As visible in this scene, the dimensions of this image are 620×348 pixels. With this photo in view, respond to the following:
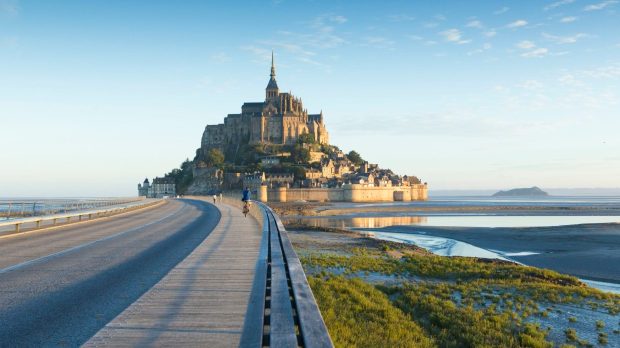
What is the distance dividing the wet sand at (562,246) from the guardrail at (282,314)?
62.3ft

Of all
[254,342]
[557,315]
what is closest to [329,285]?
[557,315]

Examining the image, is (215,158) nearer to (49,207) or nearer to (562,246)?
(49,207)

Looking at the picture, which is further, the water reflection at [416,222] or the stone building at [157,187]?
the stone building at [157,187]

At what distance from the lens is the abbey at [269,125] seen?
566ft

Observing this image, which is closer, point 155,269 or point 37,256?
point 155,269

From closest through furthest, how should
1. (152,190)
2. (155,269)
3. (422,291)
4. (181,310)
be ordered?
(181,310) < (155,269) < (422,291) < (152,190)

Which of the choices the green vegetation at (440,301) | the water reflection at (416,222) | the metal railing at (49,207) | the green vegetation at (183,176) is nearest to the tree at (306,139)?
the green vegetation at (183,176)

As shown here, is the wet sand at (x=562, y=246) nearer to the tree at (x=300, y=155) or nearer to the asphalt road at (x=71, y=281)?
the asphalt road at (x=71, y=281)

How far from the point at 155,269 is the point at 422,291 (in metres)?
8.29

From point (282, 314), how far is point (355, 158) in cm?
18933

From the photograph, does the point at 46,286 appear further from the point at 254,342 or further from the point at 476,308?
the point at 476,308

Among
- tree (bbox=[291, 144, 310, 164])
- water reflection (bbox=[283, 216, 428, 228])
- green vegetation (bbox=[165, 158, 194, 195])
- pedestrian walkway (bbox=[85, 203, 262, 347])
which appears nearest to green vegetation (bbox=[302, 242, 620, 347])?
pedestrian walkway (bbox=[85, 203, 262, 347])

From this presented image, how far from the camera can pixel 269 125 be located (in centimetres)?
17288

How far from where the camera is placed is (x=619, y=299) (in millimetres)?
15602
